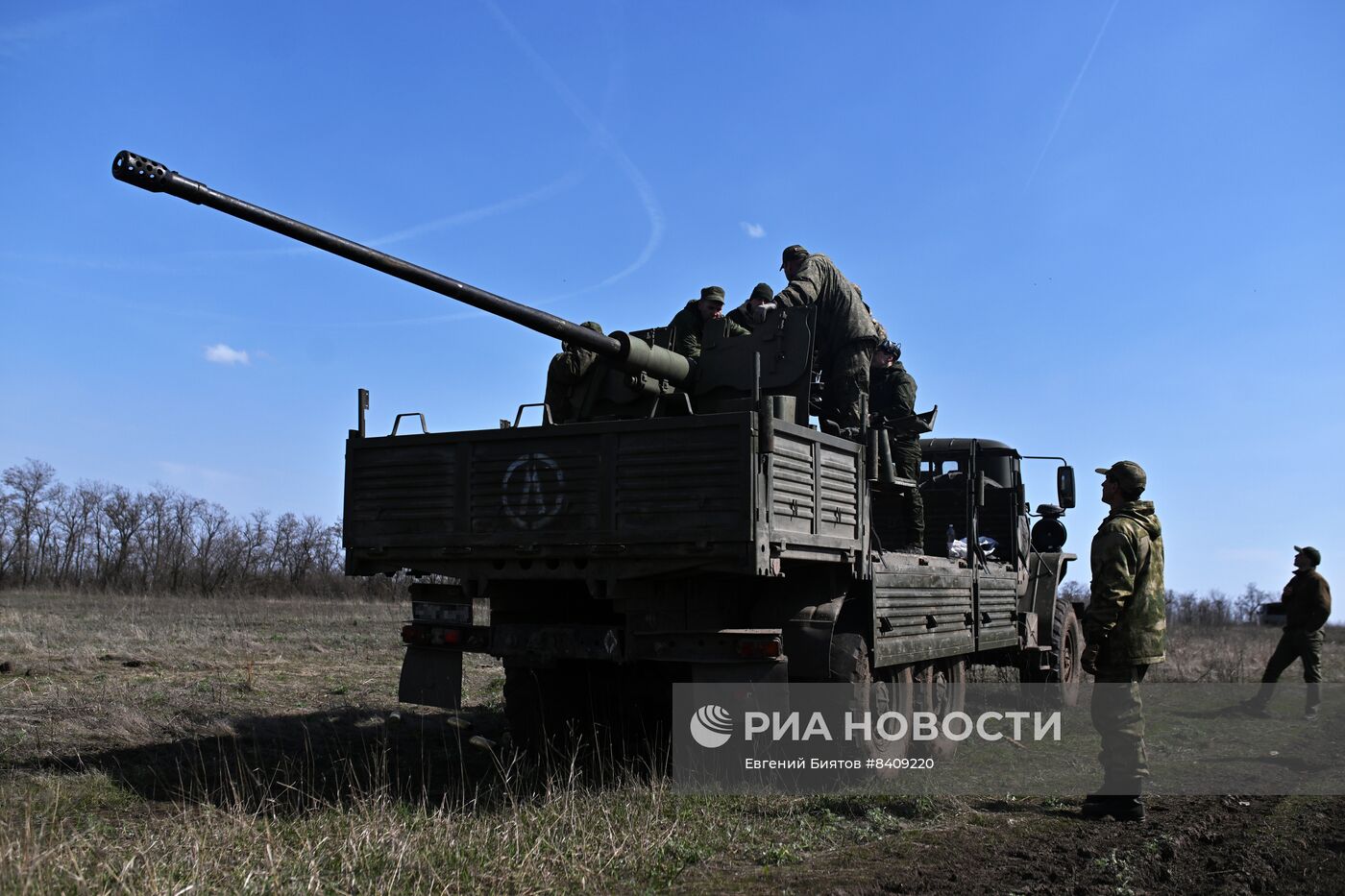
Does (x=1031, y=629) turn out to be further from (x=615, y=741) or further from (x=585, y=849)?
(x=585, y=849)

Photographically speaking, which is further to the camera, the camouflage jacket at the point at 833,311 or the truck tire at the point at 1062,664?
the truck tire at the point at 1062,664

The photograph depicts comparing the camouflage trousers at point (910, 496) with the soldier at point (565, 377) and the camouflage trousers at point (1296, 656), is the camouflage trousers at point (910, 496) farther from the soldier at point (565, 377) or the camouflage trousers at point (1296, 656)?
the camouflage trousers at point (1296, 656)

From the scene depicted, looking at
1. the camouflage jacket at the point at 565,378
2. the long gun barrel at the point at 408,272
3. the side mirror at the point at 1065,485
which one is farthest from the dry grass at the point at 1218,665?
the long gun barrel at the point at 408,272

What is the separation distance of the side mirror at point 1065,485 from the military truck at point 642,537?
284cm

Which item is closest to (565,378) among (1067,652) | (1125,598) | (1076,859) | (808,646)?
(808,646)

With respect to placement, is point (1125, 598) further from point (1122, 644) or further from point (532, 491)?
point (532, 491)

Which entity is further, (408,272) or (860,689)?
(860,689)

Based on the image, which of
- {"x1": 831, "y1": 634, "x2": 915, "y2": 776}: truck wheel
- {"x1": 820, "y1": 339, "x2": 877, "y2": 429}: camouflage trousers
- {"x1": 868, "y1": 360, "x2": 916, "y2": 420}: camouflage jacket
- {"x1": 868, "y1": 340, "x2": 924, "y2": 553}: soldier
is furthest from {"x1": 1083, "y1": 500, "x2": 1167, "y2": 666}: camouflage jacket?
{"x1": 868, "y1": 360, "x2": 916, "y2": 420}: camouflage jacket

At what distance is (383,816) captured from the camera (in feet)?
17.3

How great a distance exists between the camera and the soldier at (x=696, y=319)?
28.0 feet

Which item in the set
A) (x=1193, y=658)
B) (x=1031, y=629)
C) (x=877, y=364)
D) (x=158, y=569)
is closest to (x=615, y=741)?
(x=877, y=364)

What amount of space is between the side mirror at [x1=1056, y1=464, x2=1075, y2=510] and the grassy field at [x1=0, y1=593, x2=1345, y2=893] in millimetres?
4603

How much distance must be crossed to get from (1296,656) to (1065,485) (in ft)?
12.1

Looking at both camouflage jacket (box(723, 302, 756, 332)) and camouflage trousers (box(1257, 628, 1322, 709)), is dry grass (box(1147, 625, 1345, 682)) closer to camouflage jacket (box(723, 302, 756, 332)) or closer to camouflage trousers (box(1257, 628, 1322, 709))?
camouflage trousers (box(1257, 628, 1322, 709))
